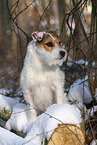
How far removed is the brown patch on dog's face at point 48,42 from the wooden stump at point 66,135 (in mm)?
1375

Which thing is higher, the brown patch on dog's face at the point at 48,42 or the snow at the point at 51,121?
the brown patch on dog's face at the point at 48,42

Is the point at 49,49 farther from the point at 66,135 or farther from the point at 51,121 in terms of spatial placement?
the point at 66,135

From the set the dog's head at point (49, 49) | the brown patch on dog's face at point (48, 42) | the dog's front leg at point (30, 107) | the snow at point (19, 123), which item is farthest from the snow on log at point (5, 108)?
the brown patch on dog's face at point (48, 42)

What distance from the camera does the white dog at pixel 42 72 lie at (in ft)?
11.3

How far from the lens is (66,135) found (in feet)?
8.34

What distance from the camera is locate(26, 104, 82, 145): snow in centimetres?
254

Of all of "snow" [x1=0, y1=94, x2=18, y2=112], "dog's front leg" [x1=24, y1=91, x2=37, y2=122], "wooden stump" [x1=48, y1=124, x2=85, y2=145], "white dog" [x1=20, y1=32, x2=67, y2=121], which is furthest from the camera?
"snow" [x1=0, y1=94, x2=18, y2=112]

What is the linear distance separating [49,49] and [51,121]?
130cm

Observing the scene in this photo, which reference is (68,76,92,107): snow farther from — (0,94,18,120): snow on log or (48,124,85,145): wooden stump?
Answer: (48,124,85,145): wooden stump

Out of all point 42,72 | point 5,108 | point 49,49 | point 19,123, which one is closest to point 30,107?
point 19,123

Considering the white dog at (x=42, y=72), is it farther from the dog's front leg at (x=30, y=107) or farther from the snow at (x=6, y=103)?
the snow at (x=6, y=103)

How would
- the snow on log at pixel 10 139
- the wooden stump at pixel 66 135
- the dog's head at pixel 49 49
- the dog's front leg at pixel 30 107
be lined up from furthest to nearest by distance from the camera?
1. the dog's front leg at pixel 30 107
2. the dog's head at pixel 49 49
3. the wooden stump at pixel 66 135
4. the snow on log at pixel 10 139

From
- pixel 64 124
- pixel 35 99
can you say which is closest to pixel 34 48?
pixel 35 99

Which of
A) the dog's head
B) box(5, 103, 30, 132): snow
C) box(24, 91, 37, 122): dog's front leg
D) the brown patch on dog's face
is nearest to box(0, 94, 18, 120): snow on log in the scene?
box(5, 103, 30, 132): snow
